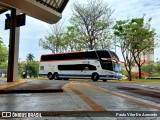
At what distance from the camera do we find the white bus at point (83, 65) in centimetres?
3050

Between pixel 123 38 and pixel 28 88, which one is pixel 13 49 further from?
pixel 123 38

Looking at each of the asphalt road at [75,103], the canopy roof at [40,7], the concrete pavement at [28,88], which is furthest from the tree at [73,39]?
the asphalt road at [75,103]

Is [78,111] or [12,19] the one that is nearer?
[78,111]

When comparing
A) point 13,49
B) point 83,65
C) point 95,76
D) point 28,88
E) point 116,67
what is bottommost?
point 28,88

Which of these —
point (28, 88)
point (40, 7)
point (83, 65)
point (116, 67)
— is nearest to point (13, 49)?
point (40, 7)

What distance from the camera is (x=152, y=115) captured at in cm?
523

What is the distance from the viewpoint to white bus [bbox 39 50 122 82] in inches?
1201

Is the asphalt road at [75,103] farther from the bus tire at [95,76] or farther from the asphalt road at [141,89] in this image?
the bus tire at [95,76]

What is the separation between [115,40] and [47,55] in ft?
36.6

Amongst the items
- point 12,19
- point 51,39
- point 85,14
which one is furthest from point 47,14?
point 51,39

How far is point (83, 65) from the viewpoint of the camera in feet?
106

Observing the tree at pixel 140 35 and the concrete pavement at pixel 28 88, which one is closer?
the concrete pavement at pixel 28 88

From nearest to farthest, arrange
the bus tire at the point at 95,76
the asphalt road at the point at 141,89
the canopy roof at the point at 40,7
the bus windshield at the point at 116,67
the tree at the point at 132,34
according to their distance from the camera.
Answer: the asphalt road at the point at 141,89, the canopy roof at the point at 40,7, the bus windshield at the point at 116,67, the bus tire at the point at 95,76, the tree at the point at 132,34

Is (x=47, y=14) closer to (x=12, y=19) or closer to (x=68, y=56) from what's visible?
(x=12, y=19)
